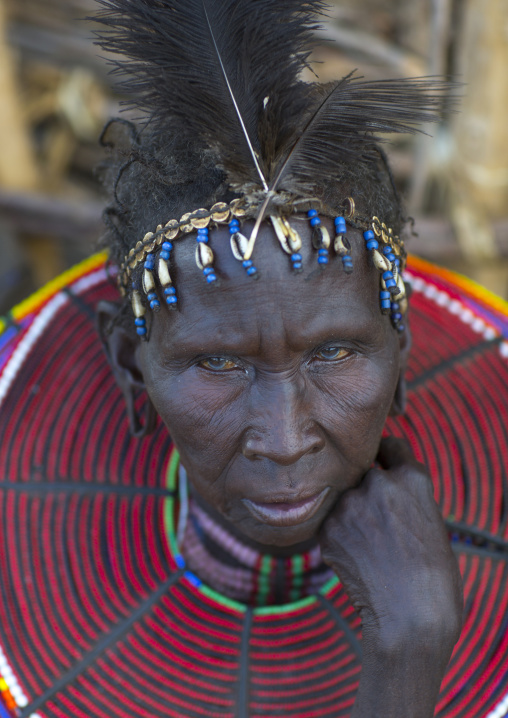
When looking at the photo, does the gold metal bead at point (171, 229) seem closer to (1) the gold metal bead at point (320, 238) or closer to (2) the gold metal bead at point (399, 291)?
(1) the gold metal bead at point (320, 238)

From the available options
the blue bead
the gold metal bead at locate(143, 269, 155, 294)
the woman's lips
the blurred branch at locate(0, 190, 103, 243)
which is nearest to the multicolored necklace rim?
the blue bead

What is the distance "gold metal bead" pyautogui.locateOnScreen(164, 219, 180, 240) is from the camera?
134cm

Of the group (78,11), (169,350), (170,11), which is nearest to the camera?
(170,11)

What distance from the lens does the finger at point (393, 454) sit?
1.68m

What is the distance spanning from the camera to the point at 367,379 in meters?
1.45

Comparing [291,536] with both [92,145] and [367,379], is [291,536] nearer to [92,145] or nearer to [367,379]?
[367,379]

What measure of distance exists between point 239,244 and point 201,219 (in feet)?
0.31

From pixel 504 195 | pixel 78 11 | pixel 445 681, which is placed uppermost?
pixel 78 11

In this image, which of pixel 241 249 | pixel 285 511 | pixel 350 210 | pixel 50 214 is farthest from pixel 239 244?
pixel 50 214

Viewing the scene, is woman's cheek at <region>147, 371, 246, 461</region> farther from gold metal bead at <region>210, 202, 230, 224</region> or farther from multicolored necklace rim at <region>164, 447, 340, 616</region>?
multicolored necklace rim at <region>164, 447, 340, 616</region>

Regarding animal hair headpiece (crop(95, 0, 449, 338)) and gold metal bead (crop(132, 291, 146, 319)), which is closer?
animal hair headpiece (crop(95, 0, 449, 338))

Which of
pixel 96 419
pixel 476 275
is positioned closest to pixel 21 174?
pixel 96 419

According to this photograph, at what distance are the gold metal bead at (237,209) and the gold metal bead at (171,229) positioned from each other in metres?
0.12

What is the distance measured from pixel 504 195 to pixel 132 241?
193 centimetres
